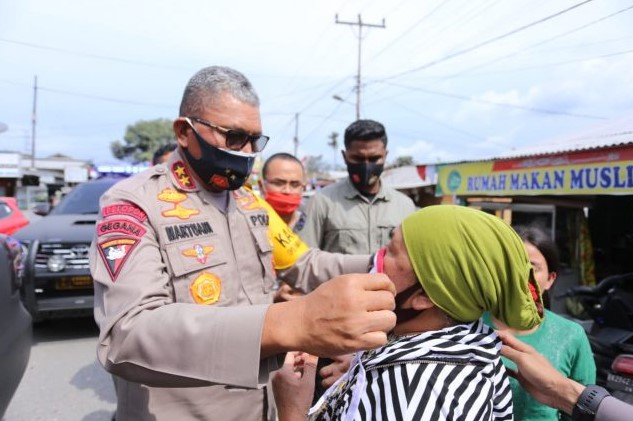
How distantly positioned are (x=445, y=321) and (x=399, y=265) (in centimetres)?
19

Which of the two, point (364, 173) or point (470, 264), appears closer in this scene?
point (470, 264)

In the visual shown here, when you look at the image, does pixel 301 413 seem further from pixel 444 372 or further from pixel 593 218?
pixel 593 218

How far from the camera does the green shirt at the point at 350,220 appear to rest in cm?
314

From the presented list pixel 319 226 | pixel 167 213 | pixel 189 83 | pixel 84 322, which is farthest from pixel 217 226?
pixel 84 322

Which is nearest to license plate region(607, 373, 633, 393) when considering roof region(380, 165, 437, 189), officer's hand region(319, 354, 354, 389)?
officer's hand region(319, 354, 354, 389)

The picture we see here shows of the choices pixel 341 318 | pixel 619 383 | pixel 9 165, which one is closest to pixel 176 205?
pixel 341 318

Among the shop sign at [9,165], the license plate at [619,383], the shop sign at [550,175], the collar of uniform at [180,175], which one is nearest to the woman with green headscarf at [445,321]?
the collar of uniform at [180,175]

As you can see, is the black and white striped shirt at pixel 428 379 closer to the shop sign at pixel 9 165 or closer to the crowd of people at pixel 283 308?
the crowd of people at pixel 283 308

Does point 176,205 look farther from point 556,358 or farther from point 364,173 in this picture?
point 364,173

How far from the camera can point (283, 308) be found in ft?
2.68

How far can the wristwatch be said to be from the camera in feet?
4.59

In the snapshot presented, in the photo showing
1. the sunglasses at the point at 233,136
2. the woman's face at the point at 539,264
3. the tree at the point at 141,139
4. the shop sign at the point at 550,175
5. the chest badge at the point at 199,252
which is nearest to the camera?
the chest badge at the point at 199,252

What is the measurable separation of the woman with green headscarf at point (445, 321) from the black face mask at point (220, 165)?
2.12 feet

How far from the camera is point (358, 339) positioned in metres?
0.74
